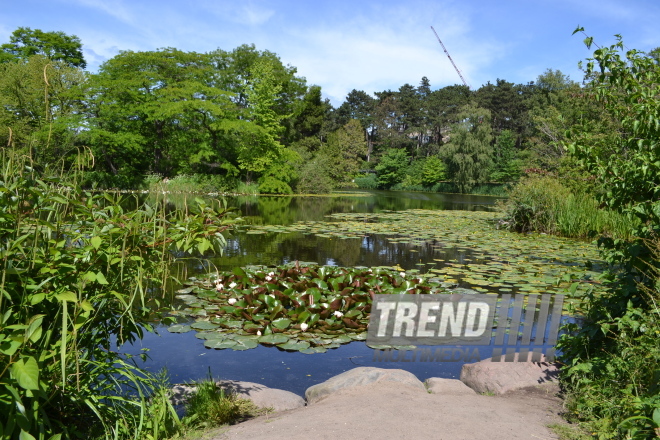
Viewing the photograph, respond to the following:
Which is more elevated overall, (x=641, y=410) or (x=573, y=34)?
(x=573, y=34)

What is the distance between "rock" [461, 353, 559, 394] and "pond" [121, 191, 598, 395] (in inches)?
12.2

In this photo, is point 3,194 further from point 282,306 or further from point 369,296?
point 369,296

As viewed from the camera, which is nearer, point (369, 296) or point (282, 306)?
point (282, 306)

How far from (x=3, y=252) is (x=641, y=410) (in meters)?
3.03

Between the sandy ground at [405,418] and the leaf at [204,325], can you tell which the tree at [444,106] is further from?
the sandy ground at [405,418]

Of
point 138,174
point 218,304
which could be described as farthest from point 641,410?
point 138,174

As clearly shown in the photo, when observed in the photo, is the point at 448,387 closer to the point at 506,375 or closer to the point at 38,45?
the point at 506,375

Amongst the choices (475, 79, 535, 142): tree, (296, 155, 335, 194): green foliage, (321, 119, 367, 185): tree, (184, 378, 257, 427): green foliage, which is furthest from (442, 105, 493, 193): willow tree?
(184, 378, 257, 427): green foliage

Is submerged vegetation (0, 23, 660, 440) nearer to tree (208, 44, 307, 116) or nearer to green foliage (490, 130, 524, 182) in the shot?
tree (208, 44, 307, 116)

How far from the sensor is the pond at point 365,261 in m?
3.91

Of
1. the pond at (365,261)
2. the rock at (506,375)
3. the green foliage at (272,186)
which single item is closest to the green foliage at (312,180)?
the green foliage at (272,186)

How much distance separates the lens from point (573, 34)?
3.16 meters

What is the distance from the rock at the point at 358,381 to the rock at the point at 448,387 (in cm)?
9

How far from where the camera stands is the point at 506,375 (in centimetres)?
349
